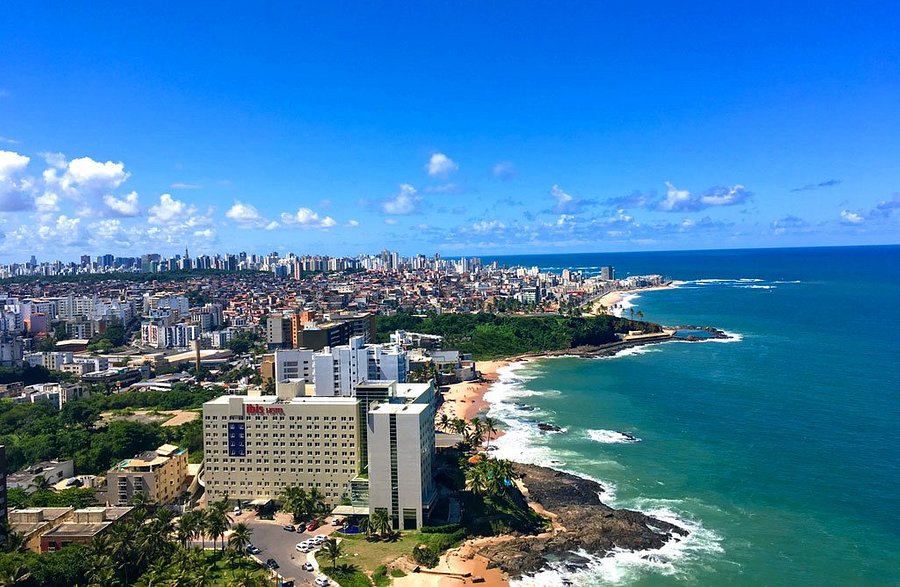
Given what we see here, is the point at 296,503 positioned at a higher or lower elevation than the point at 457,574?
higher

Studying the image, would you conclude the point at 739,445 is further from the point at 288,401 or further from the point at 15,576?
the point at 15,576

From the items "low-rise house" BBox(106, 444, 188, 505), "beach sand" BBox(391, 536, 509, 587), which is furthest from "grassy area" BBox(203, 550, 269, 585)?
"low-rise house" BBox(106, 444, 188, 505)

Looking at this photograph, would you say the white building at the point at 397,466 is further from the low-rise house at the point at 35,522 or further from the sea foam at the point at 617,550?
the low-rise house at the point at 35,522

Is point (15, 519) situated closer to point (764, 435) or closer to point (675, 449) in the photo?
point (675, 449)

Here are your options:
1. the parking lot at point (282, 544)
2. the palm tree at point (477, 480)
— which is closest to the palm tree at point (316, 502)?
the parking lot at point (282, 544)

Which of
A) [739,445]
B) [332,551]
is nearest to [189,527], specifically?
[332,551]

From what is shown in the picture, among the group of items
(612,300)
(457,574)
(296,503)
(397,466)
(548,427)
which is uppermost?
(612,300)
